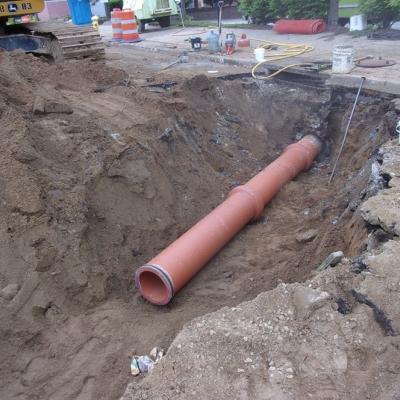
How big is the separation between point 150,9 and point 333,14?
7506 millimetres

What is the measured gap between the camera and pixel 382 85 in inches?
314

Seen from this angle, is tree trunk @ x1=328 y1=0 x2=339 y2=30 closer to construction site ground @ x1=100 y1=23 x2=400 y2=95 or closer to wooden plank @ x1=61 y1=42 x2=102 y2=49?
construction site ground @ x1=100 y1=23 x2=400 y2=95

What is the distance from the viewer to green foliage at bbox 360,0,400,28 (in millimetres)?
12361

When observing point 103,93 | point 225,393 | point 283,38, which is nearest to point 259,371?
point 225,393

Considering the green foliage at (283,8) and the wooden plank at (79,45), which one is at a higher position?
the wooden plank at (79,45)

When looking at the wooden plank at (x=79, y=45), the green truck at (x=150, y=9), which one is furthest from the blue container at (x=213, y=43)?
the green truck at (x=150, y=9)

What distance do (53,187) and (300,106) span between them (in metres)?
5.07

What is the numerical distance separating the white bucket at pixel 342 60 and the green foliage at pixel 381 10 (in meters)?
4.60

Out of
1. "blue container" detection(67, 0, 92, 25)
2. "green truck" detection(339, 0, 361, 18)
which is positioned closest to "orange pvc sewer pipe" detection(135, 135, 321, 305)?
"green truck" detection(339, 0, 361, 18)

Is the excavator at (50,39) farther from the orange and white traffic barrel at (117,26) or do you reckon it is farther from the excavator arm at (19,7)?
the orange and white traffic barrel at (117,26)

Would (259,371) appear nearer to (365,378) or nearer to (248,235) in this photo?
(365,378)

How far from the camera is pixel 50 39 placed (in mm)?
9328

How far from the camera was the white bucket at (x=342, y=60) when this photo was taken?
862 centimetres

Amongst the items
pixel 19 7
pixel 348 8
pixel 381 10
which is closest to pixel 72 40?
pixel 19 7
